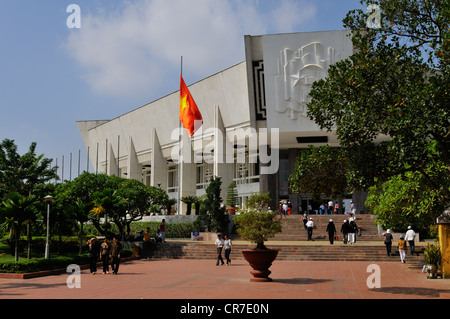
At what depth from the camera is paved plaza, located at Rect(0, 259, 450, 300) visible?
10906 mm

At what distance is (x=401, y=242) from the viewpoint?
1980cm

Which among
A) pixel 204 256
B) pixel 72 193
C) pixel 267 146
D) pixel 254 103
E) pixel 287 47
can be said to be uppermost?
pixel 287 47

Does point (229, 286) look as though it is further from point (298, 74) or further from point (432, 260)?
point (298, 74)

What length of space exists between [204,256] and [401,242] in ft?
32.2

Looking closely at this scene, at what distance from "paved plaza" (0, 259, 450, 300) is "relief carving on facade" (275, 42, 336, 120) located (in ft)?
74.7

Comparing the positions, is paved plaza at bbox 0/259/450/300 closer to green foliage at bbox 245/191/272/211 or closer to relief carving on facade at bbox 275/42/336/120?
green foliage at bbox 245/191/272/211

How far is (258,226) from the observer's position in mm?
13625

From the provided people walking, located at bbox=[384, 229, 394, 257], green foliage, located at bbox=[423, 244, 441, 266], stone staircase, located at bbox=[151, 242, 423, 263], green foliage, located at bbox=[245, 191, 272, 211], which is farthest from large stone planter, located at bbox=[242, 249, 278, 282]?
people walking, located at bbox=[384, 229, 394, 257]

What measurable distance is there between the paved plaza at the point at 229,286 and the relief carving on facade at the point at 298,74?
2278 cm
